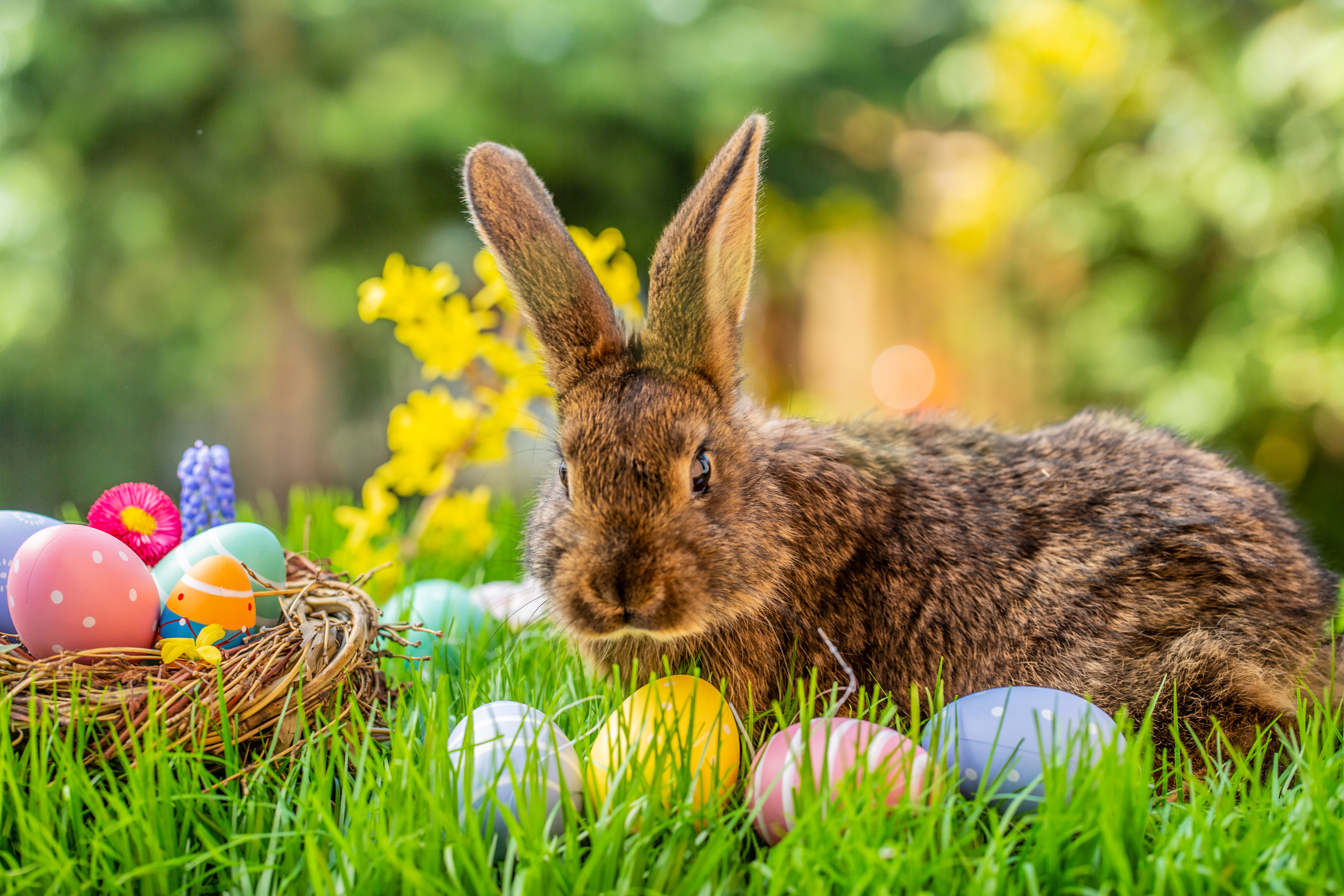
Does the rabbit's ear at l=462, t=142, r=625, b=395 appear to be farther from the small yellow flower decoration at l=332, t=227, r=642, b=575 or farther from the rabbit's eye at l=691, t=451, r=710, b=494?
the small yellow flower decoration at l=332, t=227, r=642, b=575

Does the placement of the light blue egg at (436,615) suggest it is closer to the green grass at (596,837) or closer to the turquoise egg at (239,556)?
the turquoise egg at (239,556)

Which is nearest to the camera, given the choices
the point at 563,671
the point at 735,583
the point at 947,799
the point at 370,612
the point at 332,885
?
the point at 332,885

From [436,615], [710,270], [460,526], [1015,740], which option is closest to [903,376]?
[460,526]

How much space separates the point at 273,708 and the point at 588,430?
2.34 ft

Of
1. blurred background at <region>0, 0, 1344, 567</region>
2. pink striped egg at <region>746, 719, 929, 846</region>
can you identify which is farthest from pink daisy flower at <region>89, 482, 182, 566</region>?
blurred background at <region>0, 0, 1344, 567</region>

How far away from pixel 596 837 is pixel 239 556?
99cm

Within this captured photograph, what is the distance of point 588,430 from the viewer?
178cm

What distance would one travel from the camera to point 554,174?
16.5 feet

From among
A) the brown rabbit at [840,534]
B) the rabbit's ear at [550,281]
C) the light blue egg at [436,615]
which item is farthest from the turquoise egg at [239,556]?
the rabbit's ear at [550,281]

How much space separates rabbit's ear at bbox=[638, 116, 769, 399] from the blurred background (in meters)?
2.08

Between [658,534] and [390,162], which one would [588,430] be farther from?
[390,162]

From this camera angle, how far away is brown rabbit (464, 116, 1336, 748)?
1757 mm

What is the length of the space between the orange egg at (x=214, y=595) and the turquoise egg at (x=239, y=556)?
0.03 metres

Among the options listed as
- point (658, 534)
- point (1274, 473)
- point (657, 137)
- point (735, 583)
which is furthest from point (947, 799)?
point (1274, 473)
